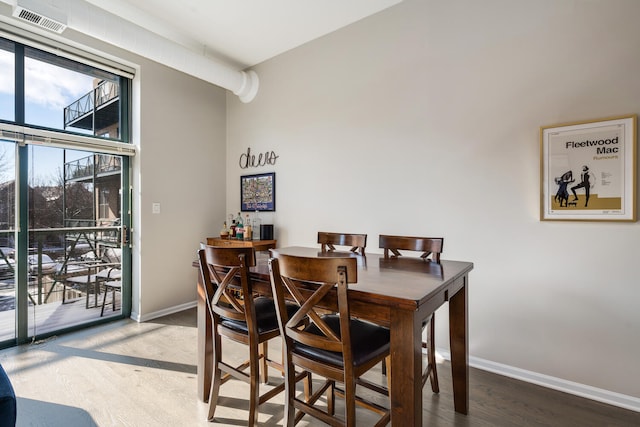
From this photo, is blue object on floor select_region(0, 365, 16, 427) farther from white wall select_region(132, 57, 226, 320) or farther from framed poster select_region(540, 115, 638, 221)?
framed poster select_region(540, 115, 638, 221)

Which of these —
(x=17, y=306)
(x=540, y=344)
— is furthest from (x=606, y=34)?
(x=17, y=306)

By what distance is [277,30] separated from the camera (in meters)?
3.35

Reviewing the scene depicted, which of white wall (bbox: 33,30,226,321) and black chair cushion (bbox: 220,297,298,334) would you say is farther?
white wall (bbox: 33,30,226,321)

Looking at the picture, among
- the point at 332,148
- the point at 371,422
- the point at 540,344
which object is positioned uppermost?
the point at 332,148

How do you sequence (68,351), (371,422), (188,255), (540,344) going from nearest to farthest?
(371,422), (540,344), (68,351), (188,255)

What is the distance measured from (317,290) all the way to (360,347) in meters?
0.39

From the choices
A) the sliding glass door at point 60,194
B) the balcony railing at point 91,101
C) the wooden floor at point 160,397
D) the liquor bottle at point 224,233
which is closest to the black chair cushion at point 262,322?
the wooden floor at point 160,397

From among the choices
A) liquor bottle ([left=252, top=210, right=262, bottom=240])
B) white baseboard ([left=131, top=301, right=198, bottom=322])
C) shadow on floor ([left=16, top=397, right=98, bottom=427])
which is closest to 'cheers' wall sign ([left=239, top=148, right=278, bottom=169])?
liquor bottle ([left=252, top=210, right=262, bottom=240])

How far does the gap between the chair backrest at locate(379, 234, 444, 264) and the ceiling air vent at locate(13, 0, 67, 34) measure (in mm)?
2982

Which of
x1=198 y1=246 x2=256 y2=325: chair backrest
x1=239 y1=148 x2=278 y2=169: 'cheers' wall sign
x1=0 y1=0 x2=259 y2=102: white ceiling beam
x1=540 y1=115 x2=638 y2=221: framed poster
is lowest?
x1=198 y1=246 x2=256 y2=325: chair backrest

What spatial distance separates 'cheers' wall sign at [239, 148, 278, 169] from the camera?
3.90 metres

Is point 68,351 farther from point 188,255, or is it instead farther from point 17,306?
point 188,255

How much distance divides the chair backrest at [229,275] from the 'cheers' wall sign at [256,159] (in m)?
A: 2.23

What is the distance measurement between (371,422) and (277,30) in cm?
365
